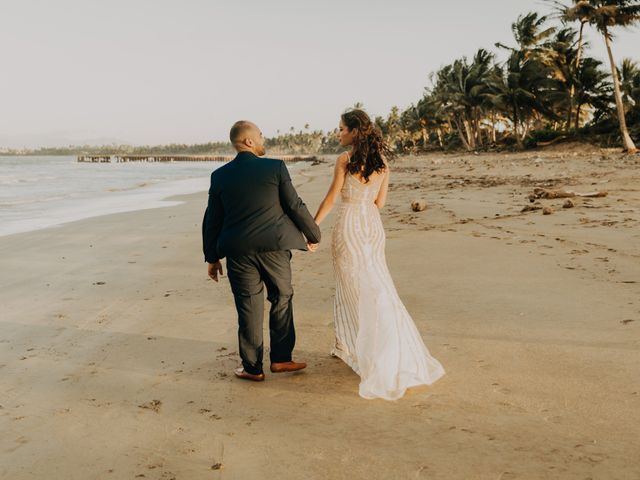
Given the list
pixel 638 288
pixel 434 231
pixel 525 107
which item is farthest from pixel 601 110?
pixel 638 288

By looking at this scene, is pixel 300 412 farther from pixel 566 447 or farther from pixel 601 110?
pixel 601 110

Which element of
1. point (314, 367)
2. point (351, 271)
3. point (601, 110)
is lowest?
point (314, 367)

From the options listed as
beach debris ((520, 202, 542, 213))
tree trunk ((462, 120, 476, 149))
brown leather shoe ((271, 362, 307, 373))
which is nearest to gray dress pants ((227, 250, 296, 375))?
brown leather shoe ((271, 362, 307, 373))

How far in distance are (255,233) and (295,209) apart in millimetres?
303

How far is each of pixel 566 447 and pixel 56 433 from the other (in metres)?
2.61

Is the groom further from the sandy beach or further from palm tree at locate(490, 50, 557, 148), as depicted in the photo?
palm tree at locate(490, 50, 557, 148)

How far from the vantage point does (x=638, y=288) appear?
4.94m

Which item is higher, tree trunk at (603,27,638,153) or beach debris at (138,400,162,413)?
tree trunk at (603,27,638,153)

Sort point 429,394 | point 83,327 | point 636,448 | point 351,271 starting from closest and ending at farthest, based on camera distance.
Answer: point 636,448 < point 429,394 < point 351,271 < point 83,327

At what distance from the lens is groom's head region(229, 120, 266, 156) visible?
352 centimetres

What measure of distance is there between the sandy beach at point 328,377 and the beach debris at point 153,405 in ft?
0.04

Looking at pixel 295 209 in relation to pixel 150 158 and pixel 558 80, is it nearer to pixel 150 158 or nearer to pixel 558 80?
pixel 558 80

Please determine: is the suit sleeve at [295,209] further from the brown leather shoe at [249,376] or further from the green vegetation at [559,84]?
the green vegetation at [559,84]

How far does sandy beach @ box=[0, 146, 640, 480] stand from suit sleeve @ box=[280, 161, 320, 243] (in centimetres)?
97
